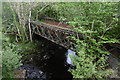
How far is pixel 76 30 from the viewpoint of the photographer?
6.18 m

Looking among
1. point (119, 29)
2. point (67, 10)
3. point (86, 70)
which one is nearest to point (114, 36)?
point (119, 29)

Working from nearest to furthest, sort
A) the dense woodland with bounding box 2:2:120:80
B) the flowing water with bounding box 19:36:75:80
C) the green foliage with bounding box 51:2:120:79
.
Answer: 1. the dense woodland with bounding box 2:2:120:80
2. the green foliage with bounding box 51:2:120:79
3. the flowing water with bounding box 19:36:75:80

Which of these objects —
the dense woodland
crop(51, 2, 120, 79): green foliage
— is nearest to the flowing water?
the dense woodland

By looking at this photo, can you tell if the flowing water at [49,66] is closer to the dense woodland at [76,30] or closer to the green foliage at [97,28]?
the dense woodland at [76,30]

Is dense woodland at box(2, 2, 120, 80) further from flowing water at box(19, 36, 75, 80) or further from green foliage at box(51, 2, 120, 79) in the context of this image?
flowing water at box(19, 36, 75, 80)

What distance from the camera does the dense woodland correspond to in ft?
15.9

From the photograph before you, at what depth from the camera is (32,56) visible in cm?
999

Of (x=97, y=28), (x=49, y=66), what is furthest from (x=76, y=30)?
(x=49, y=66)

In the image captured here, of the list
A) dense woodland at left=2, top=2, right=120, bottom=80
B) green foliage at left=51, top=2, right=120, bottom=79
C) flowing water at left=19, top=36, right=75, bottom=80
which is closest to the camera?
dense woodland at left=2, top=2, right=120, bottom=80

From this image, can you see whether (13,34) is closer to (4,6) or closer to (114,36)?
(4,6)

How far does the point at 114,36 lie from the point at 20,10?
348 inches

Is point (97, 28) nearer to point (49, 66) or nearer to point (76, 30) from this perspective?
point (76, 30)

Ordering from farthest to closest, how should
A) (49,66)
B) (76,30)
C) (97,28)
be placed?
1. (49,66)
2. (76,30)
3. (97,28)

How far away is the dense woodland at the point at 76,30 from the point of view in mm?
4852
